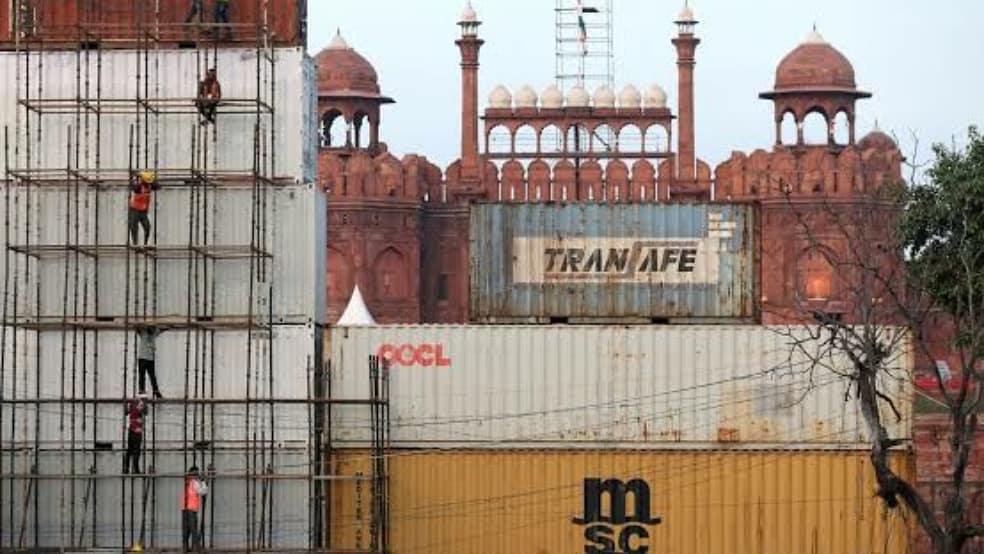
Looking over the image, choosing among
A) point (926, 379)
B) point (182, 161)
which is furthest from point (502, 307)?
→ point (926, 379)

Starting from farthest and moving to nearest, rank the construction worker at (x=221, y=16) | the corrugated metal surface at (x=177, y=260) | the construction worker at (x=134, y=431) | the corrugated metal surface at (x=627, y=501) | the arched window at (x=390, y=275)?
the arched window at (x=390, y=275)
the construction worker at (x=221, y=16)
the corrugated metal surface at (x=177, y=260)
the corrugated metal surface at (x=627, y=501)
the construction worker at (x=134, y=431)

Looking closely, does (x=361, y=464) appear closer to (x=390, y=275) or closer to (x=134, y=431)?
(x=134, y=431)

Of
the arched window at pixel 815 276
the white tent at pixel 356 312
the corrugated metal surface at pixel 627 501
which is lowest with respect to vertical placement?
the corrugated metal surface at pixel 627 501

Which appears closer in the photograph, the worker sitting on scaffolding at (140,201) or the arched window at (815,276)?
the worker sitting on scaffolding at (140,201)

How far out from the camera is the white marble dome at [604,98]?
114 meters

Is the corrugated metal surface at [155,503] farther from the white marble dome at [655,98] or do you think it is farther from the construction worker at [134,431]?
the white marble dome at [655,98]

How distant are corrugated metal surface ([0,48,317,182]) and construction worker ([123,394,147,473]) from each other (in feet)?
15.3

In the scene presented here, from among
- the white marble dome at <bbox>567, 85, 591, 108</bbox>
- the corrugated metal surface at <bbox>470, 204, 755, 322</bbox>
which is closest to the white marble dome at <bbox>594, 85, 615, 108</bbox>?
the white marble dome at <bbox>567, 85, 591, 108</bbox>

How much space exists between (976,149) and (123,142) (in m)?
18.3

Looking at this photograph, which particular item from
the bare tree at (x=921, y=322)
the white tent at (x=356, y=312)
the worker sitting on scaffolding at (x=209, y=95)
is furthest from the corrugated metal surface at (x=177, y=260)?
the white tent at (x=356, y=312)

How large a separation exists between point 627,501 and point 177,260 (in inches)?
372

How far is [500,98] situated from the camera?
11544cm

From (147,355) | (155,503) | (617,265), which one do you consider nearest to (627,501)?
(617,265)

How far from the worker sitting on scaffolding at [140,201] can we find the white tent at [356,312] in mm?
46930
